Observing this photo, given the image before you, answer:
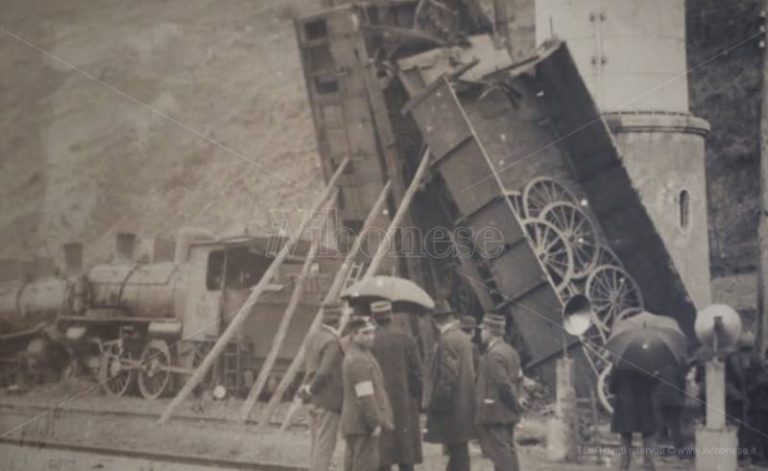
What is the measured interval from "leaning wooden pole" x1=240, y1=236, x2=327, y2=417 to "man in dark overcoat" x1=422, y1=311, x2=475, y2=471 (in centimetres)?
286

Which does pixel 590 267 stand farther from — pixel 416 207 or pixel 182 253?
pixel 182 253

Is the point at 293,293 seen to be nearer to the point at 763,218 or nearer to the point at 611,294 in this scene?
the point at 611,294

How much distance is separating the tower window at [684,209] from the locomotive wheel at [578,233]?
3.57ft

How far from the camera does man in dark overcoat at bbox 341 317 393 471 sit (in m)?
6.86

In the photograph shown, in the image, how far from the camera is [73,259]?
11.9 meters

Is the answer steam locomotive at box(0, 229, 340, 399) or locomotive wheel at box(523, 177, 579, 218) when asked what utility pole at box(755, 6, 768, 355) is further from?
steam locomotive at box(0, 229, 340, 399)

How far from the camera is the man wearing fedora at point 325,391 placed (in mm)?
7301

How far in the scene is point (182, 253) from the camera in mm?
12180

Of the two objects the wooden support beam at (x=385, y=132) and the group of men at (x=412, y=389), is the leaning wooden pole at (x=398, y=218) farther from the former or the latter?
the group of men at (x=412, y=389)

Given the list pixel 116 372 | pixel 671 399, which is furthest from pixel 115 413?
pixel 671 399

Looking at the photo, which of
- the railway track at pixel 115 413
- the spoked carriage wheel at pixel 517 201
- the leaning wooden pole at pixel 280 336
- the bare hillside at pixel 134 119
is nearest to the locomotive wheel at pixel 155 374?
the railway track at pixel 115 413

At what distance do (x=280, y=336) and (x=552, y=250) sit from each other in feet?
10.3

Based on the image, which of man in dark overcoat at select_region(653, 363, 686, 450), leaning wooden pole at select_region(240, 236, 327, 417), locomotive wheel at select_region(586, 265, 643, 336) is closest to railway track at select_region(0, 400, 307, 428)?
leaning wooden pole at select_region(240, 236, 327, 417)

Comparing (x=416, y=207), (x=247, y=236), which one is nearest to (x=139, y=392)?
(x=247, y=236)
